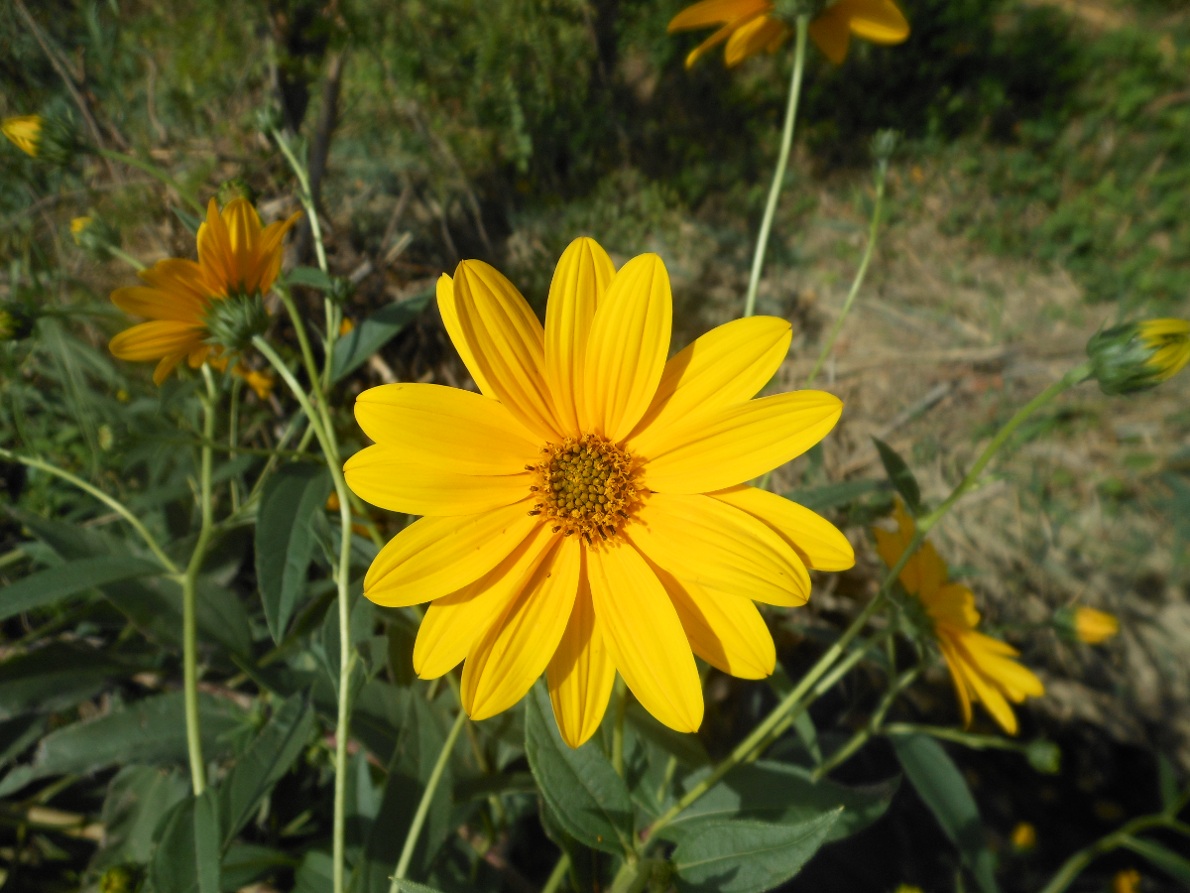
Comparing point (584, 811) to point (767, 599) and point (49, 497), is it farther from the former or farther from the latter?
point (49, 497)

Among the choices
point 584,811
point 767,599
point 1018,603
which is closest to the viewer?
point 767,599

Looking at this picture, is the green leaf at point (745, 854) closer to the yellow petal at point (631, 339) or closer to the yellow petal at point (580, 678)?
the yellow petal at point (580, 678)

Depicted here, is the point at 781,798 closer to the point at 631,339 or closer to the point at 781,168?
the point at 631,339

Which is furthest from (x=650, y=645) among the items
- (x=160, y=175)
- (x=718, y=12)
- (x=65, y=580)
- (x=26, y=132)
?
(x=26, y=132)

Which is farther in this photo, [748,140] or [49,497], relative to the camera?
[748,140]

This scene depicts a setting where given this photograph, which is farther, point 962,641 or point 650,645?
point 962,641

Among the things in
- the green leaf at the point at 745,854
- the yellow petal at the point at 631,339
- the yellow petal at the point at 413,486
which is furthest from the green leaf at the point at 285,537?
the green leaf at the point at 745,854

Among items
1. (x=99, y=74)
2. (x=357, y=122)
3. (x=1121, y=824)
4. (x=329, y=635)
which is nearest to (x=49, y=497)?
(x=329, y=635)
